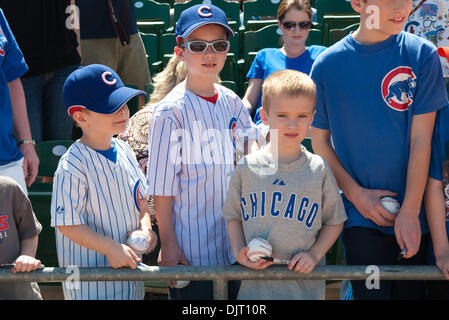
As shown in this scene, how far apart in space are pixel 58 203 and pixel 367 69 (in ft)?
4.17

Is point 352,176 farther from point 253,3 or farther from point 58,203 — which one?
point 253,3

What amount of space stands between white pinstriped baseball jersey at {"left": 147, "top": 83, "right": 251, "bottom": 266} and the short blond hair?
1.08 ft

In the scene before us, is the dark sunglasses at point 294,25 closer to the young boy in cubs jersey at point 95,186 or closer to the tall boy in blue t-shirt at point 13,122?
the tall boy in blue t-shirt at point 13,122

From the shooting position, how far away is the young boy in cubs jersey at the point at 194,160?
7.22ft

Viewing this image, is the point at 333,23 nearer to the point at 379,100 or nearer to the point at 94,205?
the point at 379,100

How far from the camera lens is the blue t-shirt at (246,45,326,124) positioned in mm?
3947

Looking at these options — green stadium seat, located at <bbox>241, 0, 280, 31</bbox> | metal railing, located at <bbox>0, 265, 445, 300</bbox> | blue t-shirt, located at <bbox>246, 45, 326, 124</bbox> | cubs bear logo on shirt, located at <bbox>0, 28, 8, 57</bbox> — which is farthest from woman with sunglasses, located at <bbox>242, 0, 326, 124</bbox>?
green stadium seat, located at <bbox>241, 0, 280, 31</bbox>

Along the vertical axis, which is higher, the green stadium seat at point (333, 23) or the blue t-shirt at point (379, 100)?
the blue t-shirt at point (379, 100)

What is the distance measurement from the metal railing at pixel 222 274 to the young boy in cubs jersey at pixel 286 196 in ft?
0.64

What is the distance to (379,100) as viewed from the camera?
208 cm

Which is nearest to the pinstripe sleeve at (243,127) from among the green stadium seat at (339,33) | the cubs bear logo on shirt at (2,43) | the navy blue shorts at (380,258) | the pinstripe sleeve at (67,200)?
the navy blue shorts at (380,258)

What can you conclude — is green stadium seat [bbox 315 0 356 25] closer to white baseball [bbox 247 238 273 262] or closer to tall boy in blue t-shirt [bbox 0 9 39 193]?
tall boy in blue t-shirt [bbox 0 9 39 193]
